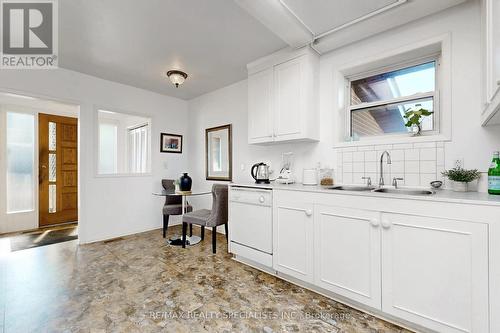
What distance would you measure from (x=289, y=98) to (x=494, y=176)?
179 centimetres

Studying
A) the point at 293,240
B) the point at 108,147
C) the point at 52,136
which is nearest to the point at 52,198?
the point at 52,136

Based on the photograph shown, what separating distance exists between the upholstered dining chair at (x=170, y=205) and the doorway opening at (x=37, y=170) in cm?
156

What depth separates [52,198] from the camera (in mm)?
4242

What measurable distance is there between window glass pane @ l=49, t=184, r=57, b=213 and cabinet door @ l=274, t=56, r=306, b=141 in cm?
449

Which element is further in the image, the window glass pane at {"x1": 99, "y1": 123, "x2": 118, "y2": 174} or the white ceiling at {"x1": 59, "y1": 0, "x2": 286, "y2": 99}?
the window glass pane at {"x1": 99, "y1": 123, "x2": 118, "y2": 174}

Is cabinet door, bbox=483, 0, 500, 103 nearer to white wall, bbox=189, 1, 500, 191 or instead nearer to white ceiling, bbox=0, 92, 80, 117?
white wall, bbox=189, 1, 500, 191

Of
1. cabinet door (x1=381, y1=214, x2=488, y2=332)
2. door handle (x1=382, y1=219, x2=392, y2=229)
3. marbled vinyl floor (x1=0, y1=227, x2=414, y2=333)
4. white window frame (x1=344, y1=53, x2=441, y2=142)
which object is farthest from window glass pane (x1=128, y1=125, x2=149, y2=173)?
cabinet door (x1=381, y1=214, x2=488, y2=332)

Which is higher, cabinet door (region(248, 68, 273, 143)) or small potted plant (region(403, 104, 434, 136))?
cabinet door (region(248, 68, 273, 143))

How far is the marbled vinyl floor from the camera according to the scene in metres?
1.60

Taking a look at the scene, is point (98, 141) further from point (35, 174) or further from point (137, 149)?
point (35, 174)

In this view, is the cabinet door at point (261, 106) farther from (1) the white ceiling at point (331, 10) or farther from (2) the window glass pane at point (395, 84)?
(2) the window glass pane at point (395, 84)

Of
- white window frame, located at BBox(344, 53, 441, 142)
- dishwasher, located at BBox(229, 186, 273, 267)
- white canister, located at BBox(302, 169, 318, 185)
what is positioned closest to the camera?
white window frame, located at BBox(344, 53, 441, 142)

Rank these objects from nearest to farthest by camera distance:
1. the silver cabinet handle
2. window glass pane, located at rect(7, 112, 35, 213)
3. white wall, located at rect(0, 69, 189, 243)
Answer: the silver cabinet handle < white wall, located at rect(0, 69, 189, 243) < window glass pane, located at rect(7, 112, 35, 213)

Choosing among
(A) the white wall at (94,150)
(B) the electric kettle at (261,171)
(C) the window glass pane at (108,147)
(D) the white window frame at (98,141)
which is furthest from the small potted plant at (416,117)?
(C) the window glass pane at (108,147)
